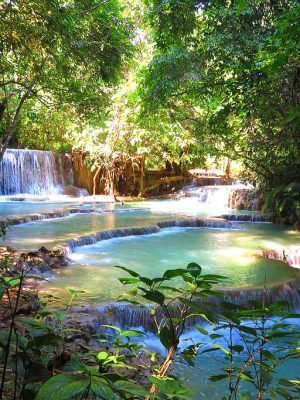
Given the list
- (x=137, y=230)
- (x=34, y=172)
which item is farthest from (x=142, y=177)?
(x=137, y=230)

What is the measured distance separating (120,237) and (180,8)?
16.6ft

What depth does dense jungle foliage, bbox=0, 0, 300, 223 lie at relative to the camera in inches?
154

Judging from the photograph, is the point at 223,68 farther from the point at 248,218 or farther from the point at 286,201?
the point at 248,218

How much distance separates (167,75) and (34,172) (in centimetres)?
1201

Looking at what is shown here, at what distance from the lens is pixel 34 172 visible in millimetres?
19078

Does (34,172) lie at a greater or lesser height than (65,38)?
lesser

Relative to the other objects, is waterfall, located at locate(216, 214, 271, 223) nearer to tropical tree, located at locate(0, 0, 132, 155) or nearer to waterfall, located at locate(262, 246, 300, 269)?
waterfall, located at locate(262, 246, 300, 269)

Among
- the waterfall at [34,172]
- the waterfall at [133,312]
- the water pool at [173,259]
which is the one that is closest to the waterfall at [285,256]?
the water pool at [173,259]

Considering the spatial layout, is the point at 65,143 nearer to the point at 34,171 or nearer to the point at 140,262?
the point at 34,171

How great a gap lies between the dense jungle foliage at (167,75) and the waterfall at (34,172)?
3.17m

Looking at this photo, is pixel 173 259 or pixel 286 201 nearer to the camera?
pixel 173 259

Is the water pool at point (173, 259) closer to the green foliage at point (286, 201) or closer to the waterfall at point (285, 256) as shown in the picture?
the waterfall at point (285, 256)

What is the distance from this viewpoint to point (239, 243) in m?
8.83

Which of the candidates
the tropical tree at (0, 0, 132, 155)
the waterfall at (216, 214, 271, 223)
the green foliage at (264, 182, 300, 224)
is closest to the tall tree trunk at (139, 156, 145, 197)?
the waterfall at (216, 214, 271, 223)
